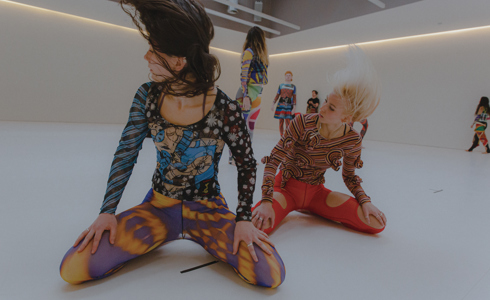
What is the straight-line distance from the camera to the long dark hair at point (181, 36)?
0.89 m

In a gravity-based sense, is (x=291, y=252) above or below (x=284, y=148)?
below

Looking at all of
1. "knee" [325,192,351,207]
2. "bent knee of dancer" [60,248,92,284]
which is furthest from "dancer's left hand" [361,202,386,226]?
"bent knee of dancer" [60,248,92,284]

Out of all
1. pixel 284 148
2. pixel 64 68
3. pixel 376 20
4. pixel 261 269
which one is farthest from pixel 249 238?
pixel 64 68

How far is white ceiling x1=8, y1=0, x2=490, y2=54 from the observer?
5352 millimetres

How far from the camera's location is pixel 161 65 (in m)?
0.98

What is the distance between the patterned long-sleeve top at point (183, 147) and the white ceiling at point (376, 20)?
570 centimetres

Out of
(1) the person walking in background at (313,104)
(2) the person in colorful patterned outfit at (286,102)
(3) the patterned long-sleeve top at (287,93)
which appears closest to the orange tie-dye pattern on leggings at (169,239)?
(2) the person in colorful patterned outfit at (286,102)

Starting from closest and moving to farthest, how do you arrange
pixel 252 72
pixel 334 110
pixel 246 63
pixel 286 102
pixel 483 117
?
pixel 334 110
pixel 246 63
pixel 252 72
pixel 286 102
pixel 483 117

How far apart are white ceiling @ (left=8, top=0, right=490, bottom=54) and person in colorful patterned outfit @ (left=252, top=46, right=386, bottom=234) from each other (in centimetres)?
509

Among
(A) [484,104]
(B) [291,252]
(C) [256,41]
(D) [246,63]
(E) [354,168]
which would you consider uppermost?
(C) [256,41]

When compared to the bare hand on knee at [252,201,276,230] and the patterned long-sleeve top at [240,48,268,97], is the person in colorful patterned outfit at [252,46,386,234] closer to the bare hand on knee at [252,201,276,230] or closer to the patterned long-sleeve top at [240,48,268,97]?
the bare hand on knee at [252,201,276,230]

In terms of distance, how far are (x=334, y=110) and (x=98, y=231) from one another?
112 cm

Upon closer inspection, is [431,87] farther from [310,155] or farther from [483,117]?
[310,155]

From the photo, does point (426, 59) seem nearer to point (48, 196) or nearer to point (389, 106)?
point (389, 106)
